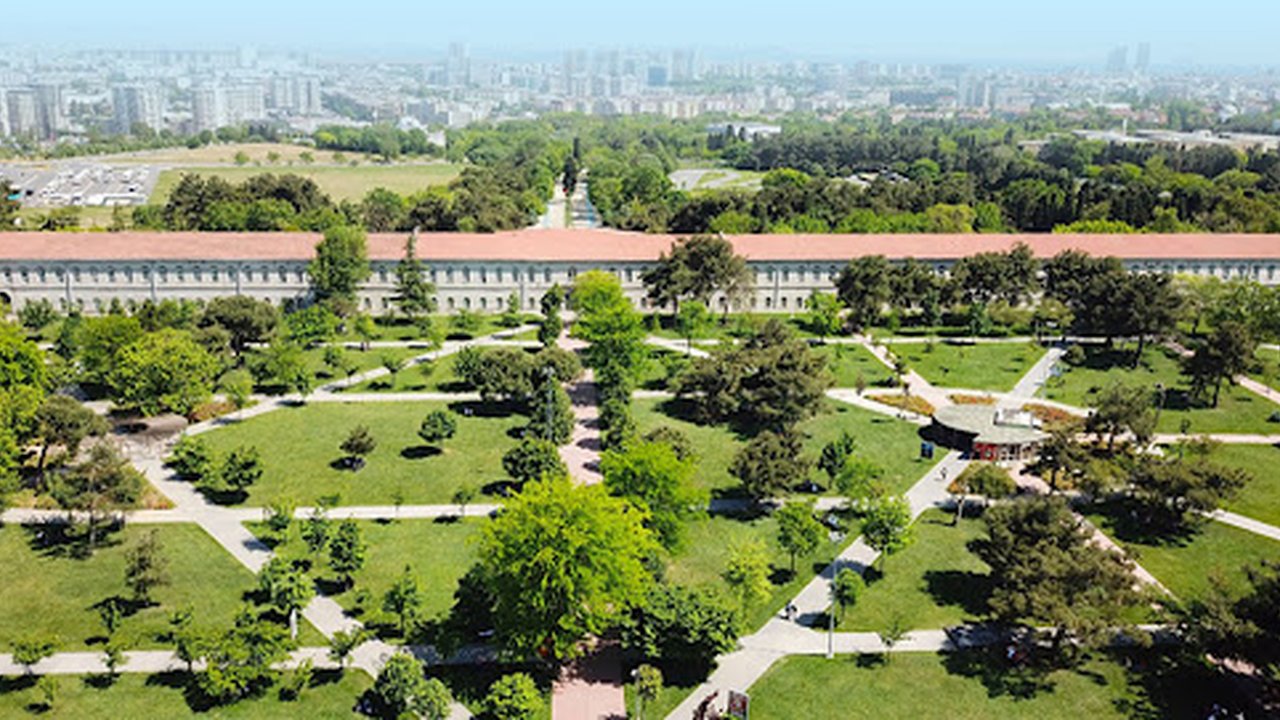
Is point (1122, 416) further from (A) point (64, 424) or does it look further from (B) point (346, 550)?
(A) point (64, 424)

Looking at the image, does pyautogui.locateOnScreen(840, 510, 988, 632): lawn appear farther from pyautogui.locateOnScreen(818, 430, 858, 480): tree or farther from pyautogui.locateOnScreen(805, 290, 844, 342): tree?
pyautogui.locateOnScreen(805, 290, 844, 342): tree

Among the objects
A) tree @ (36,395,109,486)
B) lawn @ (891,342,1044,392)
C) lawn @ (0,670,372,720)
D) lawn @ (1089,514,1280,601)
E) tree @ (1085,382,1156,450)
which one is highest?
tree @ (1085,382,1156,450)

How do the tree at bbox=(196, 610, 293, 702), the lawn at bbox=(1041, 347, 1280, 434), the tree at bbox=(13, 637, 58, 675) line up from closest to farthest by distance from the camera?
the tree at bbox=(196, 610, 293, 702)
the tree at bbox=(13, 637, 58, 675)
the lawn at bbox=(1041, 347, 1280, 434)

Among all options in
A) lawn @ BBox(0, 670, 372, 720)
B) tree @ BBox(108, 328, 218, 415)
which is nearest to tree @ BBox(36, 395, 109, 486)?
tree @ BBox(108, 328, 218, 415)

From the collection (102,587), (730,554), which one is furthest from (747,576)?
(102,587)

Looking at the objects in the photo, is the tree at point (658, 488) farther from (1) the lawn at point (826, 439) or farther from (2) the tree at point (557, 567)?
(1) the lawn at point (826, 439)

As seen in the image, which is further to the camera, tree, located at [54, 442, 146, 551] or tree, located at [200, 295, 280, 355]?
tree, located at [200, 295, 280, 355]

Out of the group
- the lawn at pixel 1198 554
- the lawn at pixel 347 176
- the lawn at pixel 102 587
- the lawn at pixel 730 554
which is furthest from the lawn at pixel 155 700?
the lawn at pixel 347 176

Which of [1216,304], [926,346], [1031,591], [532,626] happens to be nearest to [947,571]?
[1031,591]
